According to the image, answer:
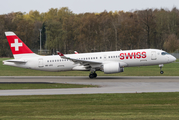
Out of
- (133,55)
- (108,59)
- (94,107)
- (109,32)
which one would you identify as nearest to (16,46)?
(108,59)

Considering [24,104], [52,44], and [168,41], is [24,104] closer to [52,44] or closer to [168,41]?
[168,41]

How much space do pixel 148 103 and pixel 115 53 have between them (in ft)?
65.7

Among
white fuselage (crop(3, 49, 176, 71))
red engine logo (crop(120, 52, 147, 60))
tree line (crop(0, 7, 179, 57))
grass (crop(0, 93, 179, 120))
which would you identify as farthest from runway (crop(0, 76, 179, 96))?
tree line (crop(0, 7, 179, 57))

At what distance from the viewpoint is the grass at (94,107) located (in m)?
13.2

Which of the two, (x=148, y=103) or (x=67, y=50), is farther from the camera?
(x=67, y=50)

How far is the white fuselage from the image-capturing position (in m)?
35.9

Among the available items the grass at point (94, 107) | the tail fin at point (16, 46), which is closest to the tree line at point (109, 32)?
the tail fin at point (16, 46)

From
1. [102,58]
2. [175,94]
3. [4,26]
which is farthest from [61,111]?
[4,26]

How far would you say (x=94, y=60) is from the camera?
121 ft

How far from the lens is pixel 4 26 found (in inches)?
4884

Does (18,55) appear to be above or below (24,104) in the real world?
above

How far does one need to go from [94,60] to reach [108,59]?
1815 millimetres

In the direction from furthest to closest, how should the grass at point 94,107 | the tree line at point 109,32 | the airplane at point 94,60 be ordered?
1. the tree line at point 109,32
2. the airplane at point 94,60
3. the grass at point 94,107

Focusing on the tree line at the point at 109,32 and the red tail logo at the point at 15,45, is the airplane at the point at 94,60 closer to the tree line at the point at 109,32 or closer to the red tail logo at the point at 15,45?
the red tail logo at the point at 15,45
